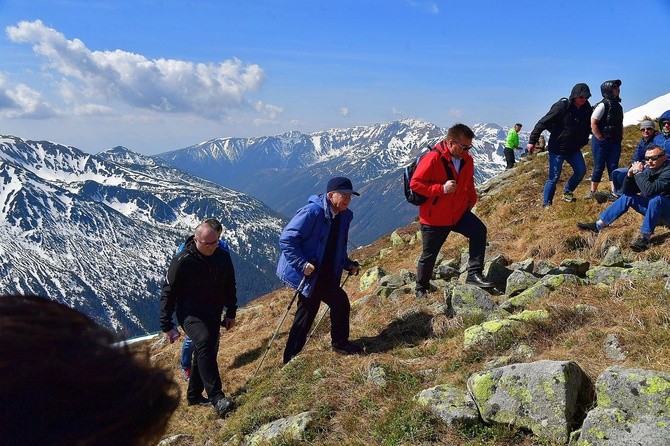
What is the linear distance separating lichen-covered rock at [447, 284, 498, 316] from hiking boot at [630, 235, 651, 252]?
3818 mm

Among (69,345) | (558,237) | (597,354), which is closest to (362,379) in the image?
(597,354)

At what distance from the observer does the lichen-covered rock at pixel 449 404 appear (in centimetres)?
481

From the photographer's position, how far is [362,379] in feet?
21.3

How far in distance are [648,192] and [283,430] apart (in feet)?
29.8

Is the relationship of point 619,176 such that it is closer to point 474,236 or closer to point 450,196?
point 474,236

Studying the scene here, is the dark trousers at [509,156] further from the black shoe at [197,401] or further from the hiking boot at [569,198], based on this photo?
the black shoe at [197,401]

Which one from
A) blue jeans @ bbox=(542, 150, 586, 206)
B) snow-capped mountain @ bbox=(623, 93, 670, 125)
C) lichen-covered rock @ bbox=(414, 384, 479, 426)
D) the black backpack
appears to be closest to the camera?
lichen-covered rock @ bbox=(414, 384, 479, 426)

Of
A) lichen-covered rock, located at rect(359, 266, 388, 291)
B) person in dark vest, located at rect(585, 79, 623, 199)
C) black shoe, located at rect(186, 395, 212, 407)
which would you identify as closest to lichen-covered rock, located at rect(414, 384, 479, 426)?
black shoe, located at rect(186, 395, 212, 407)

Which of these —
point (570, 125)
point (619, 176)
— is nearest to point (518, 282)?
point (619, 176)

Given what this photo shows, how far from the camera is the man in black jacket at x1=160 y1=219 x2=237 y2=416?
796 centimetres

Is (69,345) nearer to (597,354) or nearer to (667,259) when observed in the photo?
(597,354)

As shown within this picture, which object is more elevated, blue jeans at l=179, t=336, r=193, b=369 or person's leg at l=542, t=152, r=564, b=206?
person's leg at l=542, t=152, r=564, b=206

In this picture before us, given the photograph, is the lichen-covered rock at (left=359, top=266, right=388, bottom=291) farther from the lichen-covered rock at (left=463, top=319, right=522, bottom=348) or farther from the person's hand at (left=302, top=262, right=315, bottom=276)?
the lichen-covered rock at (left=463, top=319, right=522, bottom=348)

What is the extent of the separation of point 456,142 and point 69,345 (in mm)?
7943
